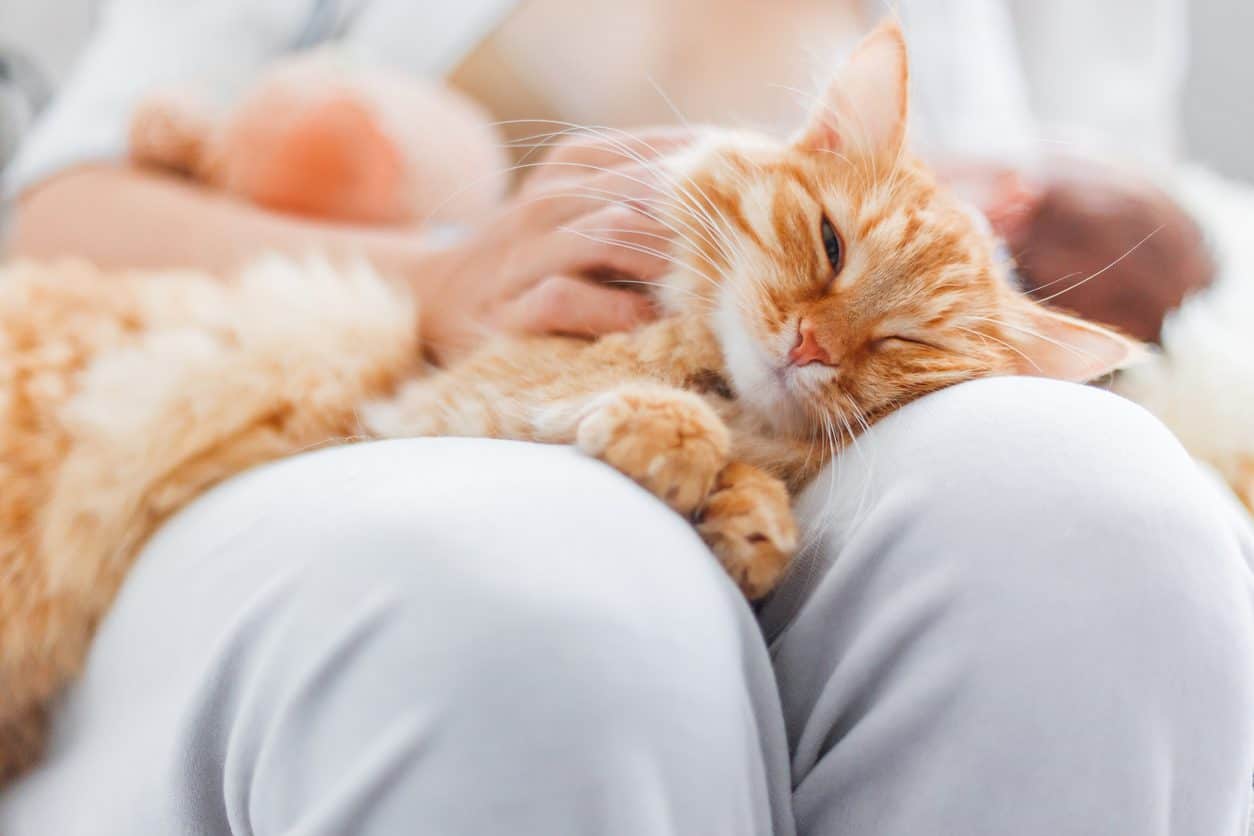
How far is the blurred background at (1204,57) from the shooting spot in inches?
93.7

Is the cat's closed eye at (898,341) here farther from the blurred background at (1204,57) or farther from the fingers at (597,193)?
the blurred background at (1204,57)

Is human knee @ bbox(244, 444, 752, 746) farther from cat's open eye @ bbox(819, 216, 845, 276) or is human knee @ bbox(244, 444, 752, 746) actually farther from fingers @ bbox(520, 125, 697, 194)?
fingers @ bbox(520, 125, 697, 194)

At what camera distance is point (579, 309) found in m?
1.03

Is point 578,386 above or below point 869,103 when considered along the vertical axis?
below

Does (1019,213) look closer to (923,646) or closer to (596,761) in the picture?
(923,646)

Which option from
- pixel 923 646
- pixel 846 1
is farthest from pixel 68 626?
pixel 846 1

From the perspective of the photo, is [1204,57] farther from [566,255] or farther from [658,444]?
[658,444]

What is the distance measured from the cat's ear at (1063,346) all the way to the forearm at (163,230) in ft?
2.45

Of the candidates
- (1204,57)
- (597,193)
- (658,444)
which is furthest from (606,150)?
(1204,57)

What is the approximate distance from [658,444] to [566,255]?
383mm

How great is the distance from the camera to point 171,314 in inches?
43.6

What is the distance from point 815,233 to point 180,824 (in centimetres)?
71

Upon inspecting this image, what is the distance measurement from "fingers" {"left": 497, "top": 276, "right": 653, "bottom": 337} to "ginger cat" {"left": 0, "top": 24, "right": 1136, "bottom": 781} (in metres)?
0.03

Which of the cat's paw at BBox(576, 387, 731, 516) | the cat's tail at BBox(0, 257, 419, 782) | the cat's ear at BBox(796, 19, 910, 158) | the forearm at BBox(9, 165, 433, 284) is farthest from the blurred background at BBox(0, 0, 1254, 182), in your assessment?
the cat's paw at BBox(576, 387, 731, 516)
